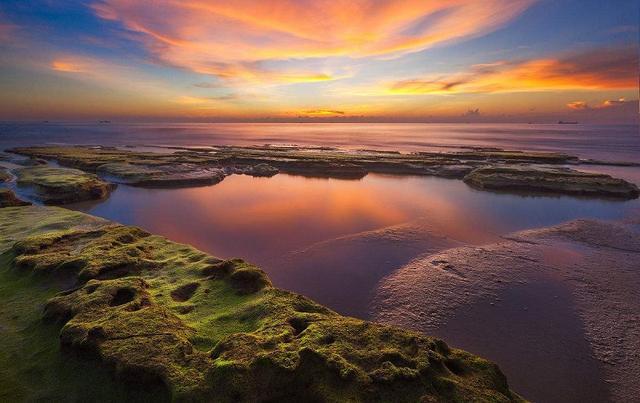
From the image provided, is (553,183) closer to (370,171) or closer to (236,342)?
(370,171)

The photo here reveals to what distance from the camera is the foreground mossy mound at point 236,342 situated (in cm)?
743

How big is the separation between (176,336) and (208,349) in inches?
35.3

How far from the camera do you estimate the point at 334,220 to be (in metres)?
A: 29.1

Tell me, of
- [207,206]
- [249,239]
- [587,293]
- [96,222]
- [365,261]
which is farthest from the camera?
[207,206]

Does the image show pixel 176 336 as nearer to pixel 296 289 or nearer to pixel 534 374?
pixel 296 289

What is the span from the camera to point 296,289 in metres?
16.6

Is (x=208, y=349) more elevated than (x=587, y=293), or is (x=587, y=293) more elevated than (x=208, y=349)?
(x=208, y=349)

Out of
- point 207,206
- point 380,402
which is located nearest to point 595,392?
point 380,402

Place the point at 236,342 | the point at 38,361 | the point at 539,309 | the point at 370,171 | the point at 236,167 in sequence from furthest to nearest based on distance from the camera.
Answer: the point at 236,167, the point at 370,171, the point at 539,309, the point at 38,361, the point at 236,342

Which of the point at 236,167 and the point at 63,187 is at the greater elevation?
the point at 236,167

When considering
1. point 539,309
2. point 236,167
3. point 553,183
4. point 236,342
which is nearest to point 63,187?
point 236,167

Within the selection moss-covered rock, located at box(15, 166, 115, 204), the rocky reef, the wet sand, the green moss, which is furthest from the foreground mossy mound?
the rocky reef

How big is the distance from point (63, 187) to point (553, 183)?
5430cm

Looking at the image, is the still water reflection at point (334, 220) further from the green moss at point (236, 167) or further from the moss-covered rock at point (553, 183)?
the green moss at point (236, 167)
